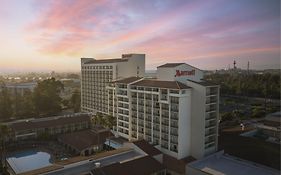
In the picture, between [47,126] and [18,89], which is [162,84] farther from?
[18,89]

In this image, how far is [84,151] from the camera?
19.4 m

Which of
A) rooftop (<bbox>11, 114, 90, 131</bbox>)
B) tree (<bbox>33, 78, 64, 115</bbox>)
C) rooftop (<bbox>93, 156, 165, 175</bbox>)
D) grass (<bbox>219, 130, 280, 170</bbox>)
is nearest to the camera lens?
rooftop (<bbox>93, 156, 165, 175</bbox>)

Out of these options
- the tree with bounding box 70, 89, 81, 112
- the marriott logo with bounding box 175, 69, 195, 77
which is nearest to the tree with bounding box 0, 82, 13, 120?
the tree with bounding box 70, 89, 81, 112

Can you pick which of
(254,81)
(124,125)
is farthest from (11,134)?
(254,81)

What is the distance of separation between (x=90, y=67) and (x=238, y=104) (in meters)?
24.9

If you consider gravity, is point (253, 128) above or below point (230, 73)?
below

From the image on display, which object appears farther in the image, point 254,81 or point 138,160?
point 254,81

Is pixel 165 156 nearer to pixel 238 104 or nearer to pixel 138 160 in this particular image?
pixel 138 160

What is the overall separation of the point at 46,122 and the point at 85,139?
6073 millimetres

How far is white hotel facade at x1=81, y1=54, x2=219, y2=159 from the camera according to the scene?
17.1 m

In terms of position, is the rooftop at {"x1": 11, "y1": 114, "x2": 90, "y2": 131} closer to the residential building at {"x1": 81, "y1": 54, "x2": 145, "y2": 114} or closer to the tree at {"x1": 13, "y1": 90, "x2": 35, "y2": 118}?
the residential building at {"x1": 81, "y1": 54, "x2": 145, "y2": 114}

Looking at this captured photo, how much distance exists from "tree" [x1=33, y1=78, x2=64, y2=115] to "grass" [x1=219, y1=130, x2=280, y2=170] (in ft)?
73.1

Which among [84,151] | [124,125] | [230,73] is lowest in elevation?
[84,151]

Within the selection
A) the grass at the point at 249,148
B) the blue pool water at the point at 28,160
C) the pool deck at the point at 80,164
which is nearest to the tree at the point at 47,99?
the blue pool water at the point at 28,160
